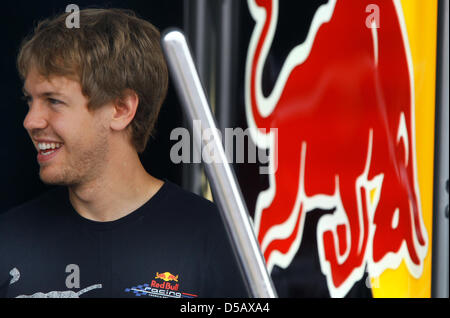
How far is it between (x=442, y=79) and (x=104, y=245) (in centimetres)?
121

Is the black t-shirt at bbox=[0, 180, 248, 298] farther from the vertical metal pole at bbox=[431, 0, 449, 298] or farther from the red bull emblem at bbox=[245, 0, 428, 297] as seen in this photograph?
the vertical metal pole at bbox=[431, 0, 449, 298]

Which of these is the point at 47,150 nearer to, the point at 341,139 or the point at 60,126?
the point at 60,126

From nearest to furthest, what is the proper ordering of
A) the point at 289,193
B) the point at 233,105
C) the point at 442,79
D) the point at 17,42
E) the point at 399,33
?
the point at 17,42, the point at 233,105, the point at 289,193, the point at 399,33, the point at 442,79

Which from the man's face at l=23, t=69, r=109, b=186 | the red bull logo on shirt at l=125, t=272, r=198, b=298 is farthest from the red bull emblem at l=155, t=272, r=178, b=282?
the man's face at l=23, t=69, r=109, b=186

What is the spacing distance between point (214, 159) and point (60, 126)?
511 mm

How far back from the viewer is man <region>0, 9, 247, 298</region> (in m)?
0.99

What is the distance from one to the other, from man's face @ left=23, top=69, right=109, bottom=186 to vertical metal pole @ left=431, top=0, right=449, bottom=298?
3.83ft

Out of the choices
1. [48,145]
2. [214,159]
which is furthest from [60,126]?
[214,159]

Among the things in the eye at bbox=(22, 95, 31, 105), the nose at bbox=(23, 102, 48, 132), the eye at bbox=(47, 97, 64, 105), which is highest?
the eye at bbox=(22, 95, 31, 105)

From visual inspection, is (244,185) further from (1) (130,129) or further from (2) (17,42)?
(2) (17,42)

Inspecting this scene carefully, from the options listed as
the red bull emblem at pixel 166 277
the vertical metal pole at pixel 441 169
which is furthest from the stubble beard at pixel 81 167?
the vertical metal pole at pixel 441 169

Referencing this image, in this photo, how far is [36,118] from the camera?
981 millimetres
